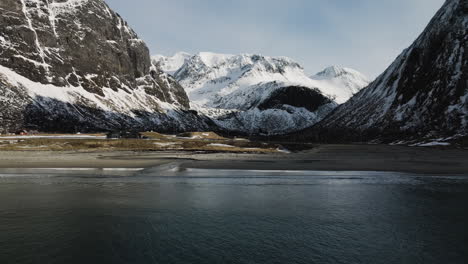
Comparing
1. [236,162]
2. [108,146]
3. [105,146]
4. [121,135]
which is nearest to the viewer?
[236,162]

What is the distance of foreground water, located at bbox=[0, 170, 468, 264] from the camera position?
16.7 m

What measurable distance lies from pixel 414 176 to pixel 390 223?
27.2 meters

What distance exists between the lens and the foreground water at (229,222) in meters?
16.7

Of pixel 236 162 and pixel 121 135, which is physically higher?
pixel 121 135

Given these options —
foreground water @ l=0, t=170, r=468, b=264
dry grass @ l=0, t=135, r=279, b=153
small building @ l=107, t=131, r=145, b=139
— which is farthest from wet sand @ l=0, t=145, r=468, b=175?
small building @ l=107, t=131, r=145, b=139

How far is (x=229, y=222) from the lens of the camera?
22.0 metres

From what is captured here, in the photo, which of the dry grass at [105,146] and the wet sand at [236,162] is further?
the dry grass at [105,146]

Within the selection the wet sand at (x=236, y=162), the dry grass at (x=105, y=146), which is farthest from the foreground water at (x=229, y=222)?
the dry grass at (x=105, y=146)

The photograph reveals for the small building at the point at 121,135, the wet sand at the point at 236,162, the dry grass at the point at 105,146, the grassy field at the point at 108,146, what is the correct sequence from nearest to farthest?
the wet sand at the point at 236,162, the dry grass at the point at 105,146, the grassy field at the point at 108,146, the small building at the point at 121,135

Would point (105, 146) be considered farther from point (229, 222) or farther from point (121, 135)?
point (229, 222)

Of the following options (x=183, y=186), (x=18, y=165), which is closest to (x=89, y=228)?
(x=183, y=186)

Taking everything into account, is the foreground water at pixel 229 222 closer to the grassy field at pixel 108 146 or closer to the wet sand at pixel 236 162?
the wet sand at pixel 236 162

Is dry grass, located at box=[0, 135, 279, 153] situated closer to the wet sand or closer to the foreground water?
the wet sand

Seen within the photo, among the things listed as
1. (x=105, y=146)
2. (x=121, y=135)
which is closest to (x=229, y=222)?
(x=105, y=146)
